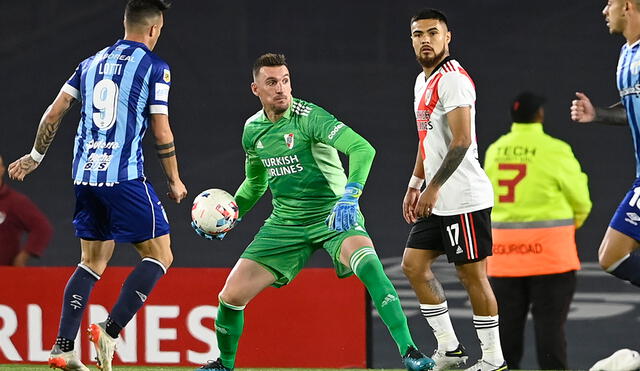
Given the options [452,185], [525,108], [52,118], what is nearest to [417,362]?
[452,185]

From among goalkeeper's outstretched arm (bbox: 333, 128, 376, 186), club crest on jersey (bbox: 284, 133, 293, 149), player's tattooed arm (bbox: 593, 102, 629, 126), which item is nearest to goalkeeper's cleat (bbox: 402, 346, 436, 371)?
goalkeeper's outstretched arm (bbox: 333, 128, 376, 186)

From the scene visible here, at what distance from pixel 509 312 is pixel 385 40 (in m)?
2.23

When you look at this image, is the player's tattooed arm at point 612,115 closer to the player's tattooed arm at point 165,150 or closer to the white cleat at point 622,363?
the white cleat at point 622,363

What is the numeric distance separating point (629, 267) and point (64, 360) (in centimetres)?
269

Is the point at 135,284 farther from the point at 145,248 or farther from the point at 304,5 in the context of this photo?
the point at 304,5

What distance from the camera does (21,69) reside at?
8.97 meters

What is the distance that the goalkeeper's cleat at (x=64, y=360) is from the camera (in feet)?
18.8

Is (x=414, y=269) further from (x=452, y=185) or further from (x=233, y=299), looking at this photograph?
(x=233, y=299)

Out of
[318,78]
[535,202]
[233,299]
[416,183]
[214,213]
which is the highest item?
[318,78]

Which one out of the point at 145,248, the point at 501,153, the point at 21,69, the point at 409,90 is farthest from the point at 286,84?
the point at 21,69

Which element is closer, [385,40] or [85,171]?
[85,171]

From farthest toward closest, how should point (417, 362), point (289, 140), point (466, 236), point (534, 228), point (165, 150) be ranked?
point (534, 228)
point (289, 140)
point (165, 150)
point (466, 236)
point (417, 362)

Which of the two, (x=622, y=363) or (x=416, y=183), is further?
(x=416, y=183)

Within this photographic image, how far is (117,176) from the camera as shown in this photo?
5809 mm
